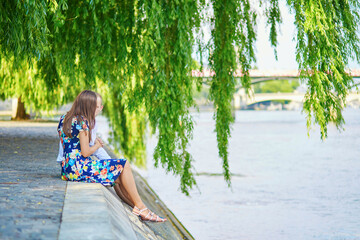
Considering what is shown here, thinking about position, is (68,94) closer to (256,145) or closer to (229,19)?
(229,19)

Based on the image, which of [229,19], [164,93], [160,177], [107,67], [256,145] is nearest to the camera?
[164,93]

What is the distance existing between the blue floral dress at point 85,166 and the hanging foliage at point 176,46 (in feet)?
5.92

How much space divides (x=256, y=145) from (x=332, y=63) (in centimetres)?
3126

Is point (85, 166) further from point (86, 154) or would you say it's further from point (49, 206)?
point (49, 206)

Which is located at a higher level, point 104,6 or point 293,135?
point 104,6

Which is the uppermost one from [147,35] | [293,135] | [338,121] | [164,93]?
[147,35]

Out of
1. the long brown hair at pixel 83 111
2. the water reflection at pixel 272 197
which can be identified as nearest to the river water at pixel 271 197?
the water reflection at pixel 272 197

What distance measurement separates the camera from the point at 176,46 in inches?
325

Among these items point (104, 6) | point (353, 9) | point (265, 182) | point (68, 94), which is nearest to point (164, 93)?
point (104, 6)

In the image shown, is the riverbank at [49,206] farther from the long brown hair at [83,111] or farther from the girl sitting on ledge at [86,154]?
the long brown hair at [83,111]

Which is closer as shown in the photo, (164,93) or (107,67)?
(164,93)

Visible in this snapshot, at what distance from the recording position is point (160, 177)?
20.7 meters

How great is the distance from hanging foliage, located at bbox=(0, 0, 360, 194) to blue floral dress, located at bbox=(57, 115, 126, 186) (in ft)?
5.92

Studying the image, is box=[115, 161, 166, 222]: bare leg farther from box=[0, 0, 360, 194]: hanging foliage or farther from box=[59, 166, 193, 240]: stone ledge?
box=[0, 0, 360, 194]: hanging foliage
